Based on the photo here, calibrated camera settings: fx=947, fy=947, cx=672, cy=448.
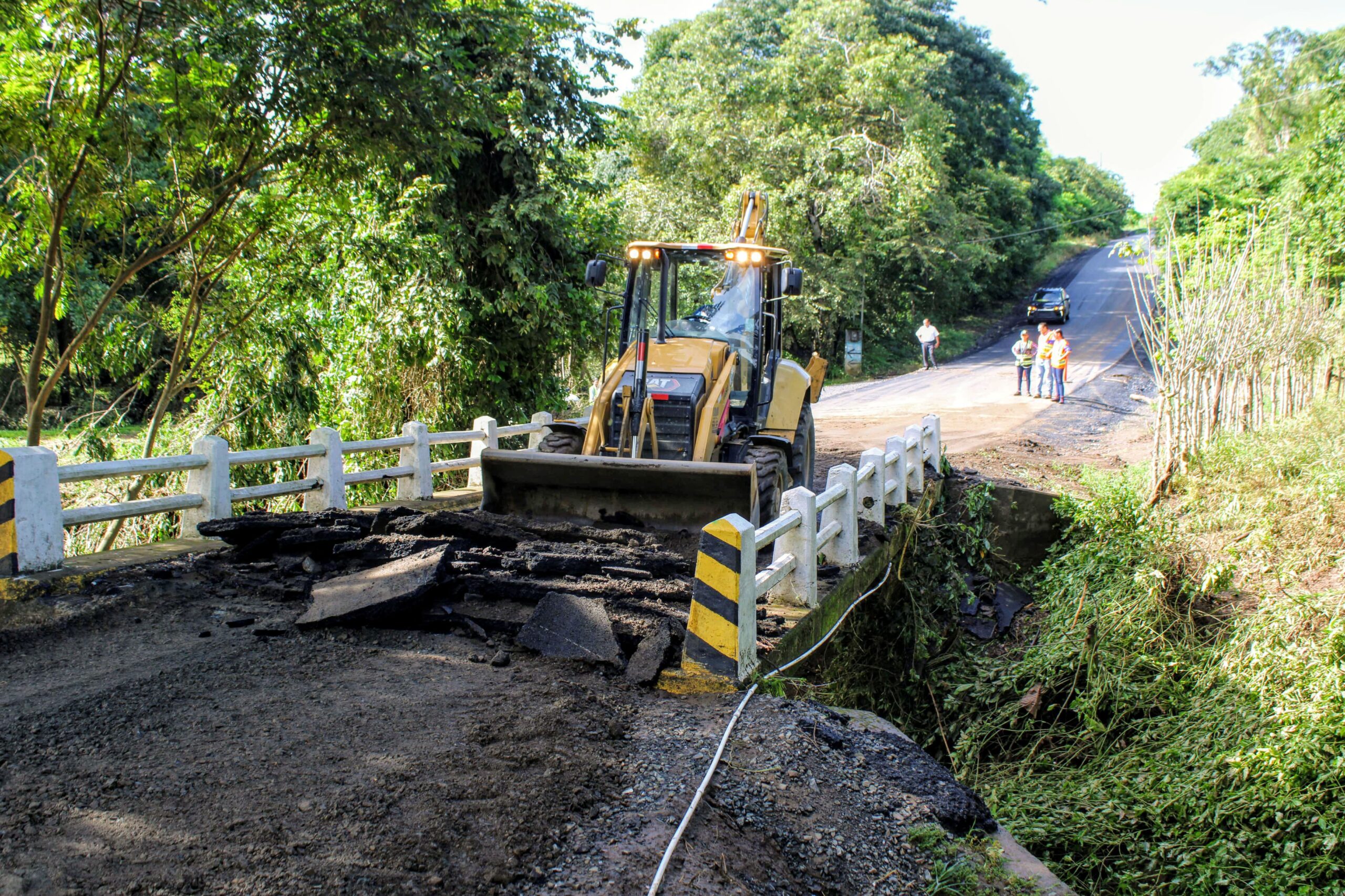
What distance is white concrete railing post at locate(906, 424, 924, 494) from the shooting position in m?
10.9

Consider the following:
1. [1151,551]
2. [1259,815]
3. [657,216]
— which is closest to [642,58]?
[657,216]

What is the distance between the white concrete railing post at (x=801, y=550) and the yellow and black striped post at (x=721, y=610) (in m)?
1.28

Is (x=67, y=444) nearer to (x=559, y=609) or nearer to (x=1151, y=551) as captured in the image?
(x=559, y=609)

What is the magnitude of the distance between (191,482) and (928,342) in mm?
28686

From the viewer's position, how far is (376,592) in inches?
229

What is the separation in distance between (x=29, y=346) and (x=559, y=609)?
20731 mm

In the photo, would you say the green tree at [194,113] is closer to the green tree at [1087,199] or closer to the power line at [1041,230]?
the power line at [1041,230]

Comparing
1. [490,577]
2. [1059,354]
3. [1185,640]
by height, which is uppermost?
[1059,354]

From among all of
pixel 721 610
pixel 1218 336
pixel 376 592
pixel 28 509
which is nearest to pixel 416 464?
pixel 28 509

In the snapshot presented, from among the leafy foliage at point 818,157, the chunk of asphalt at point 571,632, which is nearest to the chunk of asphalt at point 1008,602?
the chunk of asphalt at point 571,632

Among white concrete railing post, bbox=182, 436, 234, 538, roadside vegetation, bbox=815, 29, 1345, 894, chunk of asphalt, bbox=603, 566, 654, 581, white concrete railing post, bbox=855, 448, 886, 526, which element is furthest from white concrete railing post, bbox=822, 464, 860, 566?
white concrete railing post, bbox=182, 436, 234, 538

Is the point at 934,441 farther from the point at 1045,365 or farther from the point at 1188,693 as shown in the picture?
the point at 1045,365

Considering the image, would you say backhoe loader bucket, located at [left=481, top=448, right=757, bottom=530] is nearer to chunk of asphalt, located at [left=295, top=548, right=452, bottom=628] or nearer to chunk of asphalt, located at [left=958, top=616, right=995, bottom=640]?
chunk of asphalt, located at [left=295, top=548, right=452, bottom=628]

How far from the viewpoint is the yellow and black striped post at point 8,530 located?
6234mm
